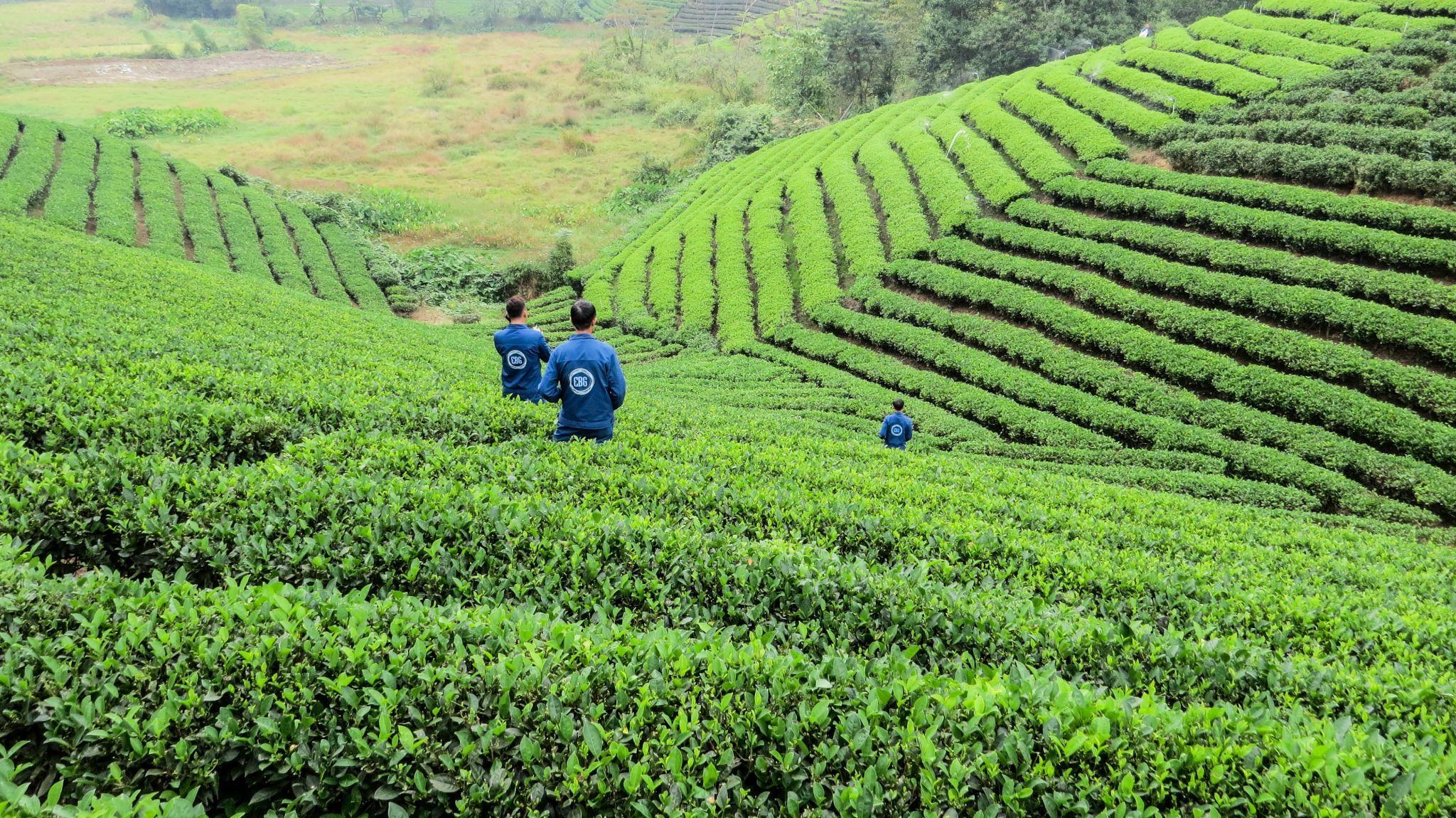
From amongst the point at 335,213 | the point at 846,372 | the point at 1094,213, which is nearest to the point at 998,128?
the point at 1094,213

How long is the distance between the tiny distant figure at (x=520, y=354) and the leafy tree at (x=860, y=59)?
159ft

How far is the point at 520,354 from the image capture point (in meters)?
8.23

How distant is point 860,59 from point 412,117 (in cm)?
3903

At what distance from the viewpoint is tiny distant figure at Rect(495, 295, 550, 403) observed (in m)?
8.16

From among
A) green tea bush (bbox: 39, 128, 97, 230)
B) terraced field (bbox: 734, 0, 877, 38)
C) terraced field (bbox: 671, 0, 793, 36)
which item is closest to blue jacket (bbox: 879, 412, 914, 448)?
Answer: green tea bush (bbox: 39, 128, 97, 230)

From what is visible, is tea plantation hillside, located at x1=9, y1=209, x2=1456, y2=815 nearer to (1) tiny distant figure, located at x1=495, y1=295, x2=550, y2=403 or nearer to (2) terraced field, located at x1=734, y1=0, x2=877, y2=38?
(1) tiny distant figure, located at x1=495, y1=295, x2=550, y2=403

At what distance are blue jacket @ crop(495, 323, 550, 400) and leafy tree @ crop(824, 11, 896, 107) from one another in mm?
48393

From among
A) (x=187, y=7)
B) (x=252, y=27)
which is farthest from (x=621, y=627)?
(x=187, y=7)

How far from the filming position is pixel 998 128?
27.0 meters

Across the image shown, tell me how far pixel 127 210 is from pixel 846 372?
94.9 feet

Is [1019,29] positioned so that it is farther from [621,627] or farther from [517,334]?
[621,627]

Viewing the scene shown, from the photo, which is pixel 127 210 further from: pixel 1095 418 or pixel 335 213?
pixel 1095 418

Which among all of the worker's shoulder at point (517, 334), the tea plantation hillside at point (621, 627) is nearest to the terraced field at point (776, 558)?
the tea plantation hillside at point (621, 627)

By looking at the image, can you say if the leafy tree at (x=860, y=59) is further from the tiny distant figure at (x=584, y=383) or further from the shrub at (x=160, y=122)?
the tiny distant figure at (x=584, y=383)
